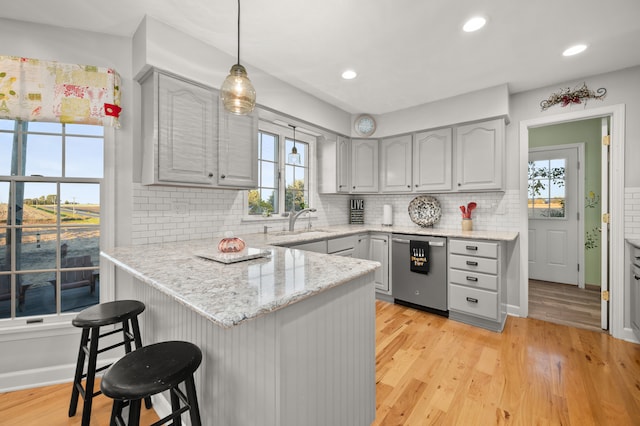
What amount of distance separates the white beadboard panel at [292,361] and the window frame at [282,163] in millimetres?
1660

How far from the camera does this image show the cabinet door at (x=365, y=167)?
13.3 feet

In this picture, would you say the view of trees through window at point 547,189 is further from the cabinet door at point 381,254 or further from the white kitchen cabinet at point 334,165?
the white kitchen cabinet at point 334,165

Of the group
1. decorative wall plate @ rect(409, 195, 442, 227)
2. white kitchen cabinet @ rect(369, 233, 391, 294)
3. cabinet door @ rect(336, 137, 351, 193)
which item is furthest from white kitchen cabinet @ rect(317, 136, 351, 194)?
decorative wall plate @ rect(409, 195, 442, 227)

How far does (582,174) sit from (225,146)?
5042 mm

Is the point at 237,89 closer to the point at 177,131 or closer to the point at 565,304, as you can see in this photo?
the point at 177,131

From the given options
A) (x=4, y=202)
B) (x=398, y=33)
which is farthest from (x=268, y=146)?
(x=4, y=202)

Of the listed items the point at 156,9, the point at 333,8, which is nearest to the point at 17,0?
the point at 156,9

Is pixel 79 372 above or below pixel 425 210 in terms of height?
below

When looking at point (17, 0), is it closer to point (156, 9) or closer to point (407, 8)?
point (156, 9)

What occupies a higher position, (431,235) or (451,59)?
(451,59)

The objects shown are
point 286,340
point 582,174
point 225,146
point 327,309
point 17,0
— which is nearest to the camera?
point 286,340

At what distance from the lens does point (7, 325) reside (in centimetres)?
193

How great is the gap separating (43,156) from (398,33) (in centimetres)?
283

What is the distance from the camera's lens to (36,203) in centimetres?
202
